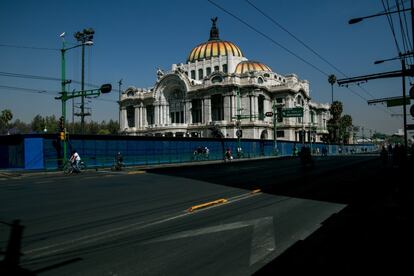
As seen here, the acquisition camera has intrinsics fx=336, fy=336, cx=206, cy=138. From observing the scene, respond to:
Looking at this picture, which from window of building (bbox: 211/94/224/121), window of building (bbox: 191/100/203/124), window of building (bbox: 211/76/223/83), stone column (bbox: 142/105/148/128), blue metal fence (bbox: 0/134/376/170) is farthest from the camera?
stone column (bbox: 142/105/148/128)

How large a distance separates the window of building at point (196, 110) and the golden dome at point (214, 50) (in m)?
17.7

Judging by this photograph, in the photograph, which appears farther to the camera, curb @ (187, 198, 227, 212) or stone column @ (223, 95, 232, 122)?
stone column @ (223, 95, 232, 122)

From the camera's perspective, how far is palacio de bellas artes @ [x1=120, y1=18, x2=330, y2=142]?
77.7 m

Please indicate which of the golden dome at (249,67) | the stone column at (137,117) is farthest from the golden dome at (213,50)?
the stone column at (137,117)

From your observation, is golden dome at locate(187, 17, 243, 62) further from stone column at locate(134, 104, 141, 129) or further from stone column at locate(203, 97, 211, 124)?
stone column at locate(134, 104, 141, 129)

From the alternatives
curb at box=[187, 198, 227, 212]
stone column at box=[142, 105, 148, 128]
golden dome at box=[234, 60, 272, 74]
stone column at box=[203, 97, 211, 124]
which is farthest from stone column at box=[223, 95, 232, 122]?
curb at box=[187, 198, 227, 212]

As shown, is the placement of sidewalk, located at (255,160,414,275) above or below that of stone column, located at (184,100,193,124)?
below

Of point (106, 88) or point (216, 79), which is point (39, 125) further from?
point (106, 88)

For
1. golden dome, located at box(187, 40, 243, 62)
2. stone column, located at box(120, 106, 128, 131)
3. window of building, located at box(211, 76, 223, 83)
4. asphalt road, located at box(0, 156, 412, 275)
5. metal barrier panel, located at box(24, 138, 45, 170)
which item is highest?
golden dome, located at box(187, 40, 243, 62)

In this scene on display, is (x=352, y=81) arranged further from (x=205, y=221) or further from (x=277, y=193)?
(x=205, y=221)

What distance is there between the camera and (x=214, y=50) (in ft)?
312

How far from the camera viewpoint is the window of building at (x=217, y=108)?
81750 mm

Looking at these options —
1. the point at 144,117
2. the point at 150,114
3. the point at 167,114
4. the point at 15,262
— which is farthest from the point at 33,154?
the point at 150,114

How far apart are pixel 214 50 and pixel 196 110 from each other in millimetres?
20703
